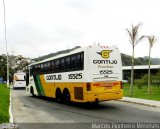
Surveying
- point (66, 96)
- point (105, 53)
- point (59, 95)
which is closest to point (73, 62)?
point (105, 53)

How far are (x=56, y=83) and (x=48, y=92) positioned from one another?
250 centimetres

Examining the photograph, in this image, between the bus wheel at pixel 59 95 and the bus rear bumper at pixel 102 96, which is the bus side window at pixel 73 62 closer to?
the bus rear bumper at pixel 102 96

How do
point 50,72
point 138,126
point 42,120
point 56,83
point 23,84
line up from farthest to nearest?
point 23,84 < point 50,72 < point 56,83 < point 42,120 < point 138,126

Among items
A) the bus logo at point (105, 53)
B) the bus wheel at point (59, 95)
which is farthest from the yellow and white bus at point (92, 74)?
the bus wheel at point (59, 95)

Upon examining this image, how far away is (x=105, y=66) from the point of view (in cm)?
1753

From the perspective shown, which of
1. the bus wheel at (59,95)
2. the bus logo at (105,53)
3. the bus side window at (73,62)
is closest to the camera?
the bus logo at (105,53)

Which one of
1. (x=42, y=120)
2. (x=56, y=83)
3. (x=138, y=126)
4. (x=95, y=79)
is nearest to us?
(x=138, y=126)

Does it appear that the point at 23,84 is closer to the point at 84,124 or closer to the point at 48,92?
the point at 48,92

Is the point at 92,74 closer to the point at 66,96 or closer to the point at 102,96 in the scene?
the point at 102,96

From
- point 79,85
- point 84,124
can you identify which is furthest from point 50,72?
point 84,124

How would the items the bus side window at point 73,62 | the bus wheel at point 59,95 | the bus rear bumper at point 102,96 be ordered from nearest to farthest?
the bus rear bumper at point 102,96, the bus side window at point 73,62, the bus wheel at point 59,95

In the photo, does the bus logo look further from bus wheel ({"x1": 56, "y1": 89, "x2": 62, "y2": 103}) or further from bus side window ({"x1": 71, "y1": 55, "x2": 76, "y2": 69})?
bus wheel ({"x1": 56, "y1": 89, "x2": 62, "y2": 103})

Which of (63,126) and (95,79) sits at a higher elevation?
(95,79)

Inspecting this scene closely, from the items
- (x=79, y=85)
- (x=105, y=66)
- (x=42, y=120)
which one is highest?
(x=105, y=66)
